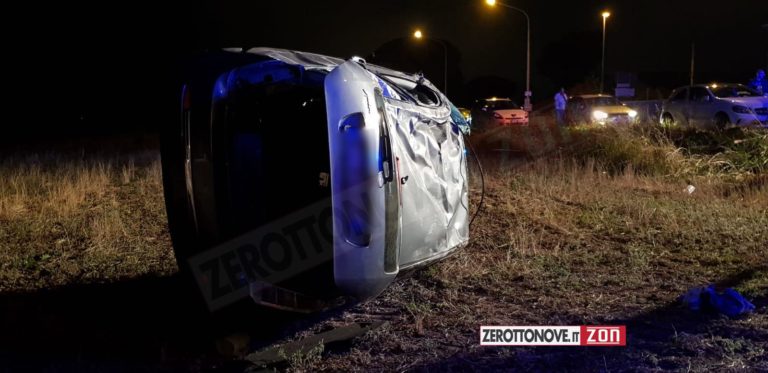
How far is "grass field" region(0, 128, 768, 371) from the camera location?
A: 4289 millimetres

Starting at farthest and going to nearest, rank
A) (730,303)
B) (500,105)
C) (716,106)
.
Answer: (500,105) → (716,106) → (730,303)

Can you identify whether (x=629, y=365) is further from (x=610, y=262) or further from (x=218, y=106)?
(x=218, y=106)

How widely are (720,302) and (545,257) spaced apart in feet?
6.00

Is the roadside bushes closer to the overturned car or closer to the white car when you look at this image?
the white car

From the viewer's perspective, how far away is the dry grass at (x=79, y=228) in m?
6.21

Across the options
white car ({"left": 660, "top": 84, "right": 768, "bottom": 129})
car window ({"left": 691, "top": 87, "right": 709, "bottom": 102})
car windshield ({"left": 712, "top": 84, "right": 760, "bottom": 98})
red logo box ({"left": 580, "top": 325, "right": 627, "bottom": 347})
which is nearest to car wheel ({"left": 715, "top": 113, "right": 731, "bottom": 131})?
white car ({"left": 660, "top": 84, "right": 768, "bottom": 129})

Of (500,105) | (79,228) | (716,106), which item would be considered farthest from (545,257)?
(500,105)

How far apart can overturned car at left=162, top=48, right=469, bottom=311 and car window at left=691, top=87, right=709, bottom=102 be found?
56.1ft

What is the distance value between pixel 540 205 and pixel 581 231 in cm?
117

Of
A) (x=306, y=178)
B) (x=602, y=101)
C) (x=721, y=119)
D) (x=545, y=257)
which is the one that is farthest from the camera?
(x=602, y=101)

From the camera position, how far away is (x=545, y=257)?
6.39m

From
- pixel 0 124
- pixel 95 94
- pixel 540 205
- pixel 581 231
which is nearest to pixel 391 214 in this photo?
pixel 581 231

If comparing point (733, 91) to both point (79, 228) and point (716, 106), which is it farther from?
point (79, 228)

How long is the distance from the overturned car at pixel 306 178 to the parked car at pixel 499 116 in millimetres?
20822
